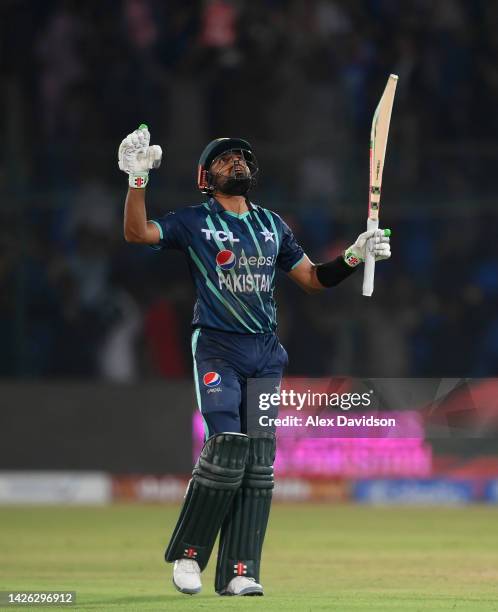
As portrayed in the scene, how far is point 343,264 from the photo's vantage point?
276 inches

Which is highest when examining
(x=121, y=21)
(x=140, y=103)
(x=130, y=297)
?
(x=121, y=21)

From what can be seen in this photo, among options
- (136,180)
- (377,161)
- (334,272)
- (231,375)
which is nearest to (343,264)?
(334,272)

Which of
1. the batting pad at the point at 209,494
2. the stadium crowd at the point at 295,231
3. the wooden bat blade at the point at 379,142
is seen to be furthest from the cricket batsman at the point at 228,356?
the stadium crowd at the point at 295,231

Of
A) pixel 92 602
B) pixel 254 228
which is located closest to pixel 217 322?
pixel 254 228

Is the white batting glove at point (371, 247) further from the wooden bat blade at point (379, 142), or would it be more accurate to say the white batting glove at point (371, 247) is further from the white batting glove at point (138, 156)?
the white batting glove at point (138, 156)

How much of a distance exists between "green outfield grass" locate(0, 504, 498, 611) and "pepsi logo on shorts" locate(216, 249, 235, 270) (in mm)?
1444

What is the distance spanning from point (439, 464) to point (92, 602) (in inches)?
287

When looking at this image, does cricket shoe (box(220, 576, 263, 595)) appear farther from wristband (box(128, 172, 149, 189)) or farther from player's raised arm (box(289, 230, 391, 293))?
wristband (box(128, 172, 149, 189))

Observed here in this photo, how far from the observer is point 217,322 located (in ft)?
22.5

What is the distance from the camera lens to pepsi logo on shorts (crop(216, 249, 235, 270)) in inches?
270

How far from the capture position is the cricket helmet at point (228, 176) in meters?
6.99

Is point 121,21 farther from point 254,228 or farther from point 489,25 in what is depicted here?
point 254,228

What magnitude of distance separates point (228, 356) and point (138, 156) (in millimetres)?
968

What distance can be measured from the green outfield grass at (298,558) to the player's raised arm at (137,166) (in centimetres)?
161
